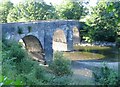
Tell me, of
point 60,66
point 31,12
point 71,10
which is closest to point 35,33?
point 60,66

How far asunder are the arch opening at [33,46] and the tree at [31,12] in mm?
9479

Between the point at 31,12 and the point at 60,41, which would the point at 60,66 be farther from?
the point at 31,12

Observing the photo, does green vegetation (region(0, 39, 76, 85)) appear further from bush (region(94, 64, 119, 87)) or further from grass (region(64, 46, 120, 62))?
grass (region(64, 46, 120, 62))

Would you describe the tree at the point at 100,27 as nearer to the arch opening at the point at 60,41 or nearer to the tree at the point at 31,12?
the arch opening at the point at 60,41

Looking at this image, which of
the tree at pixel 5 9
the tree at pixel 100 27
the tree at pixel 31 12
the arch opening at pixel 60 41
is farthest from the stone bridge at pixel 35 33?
the tree at pixel 5 9

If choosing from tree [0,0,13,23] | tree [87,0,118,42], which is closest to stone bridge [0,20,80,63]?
tree [87,0,118,42]

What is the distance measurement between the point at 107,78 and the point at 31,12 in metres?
22.8

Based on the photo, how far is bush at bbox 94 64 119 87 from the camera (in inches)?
382

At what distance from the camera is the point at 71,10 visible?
106 feet

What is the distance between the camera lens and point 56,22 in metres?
24.2

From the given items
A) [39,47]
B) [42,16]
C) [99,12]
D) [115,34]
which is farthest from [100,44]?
[39,47]

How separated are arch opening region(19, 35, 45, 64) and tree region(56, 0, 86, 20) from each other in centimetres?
990

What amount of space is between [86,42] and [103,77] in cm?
2059

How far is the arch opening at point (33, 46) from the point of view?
2180cm
